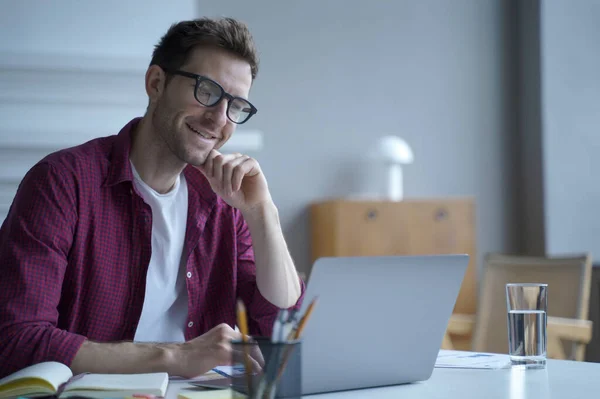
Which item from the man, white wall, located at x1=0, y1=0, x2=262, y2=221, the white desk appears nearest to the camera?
the white desk

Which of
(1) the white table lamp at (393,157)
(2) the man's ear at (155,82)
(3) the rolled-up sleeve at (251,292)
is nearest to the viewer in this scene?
(3) the rolled-up sleeve at (251,292)

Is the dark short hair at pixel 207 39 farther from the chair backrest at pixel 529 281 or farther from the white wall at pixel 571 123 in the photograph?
the white wall at pixel 571 123

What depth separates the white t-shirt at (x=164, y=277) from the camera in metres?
1.70

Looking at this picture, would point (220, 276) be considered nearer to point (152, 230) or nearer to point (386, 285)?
point (152, 230)

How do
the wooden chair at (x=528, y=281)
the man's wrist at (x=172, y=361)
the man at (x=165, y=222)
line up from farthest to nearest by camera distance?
the wooden chair at (x=528, y=281) < the man at (x=165, y=222) < the man's wrist at (x=172, y=361)

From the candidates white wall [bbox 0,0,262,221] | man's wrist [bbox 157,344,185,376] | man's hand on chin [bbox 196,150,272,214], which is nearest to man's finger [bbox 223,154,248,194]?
man's hand on chin [bbox 196,150,272,214]

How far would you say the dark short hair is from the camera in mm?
1768

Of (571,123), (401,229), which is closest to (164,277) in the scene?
(401,229)

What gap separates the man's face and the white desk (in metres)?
0.70

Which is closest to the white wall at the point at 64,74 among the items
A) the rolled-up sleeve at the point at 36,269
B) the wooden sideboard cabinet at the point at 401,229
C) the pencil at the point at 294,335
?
the rolled-up sleeve at the point at 36,269

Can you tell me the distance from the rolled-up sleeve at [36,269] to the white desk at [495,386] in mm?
264

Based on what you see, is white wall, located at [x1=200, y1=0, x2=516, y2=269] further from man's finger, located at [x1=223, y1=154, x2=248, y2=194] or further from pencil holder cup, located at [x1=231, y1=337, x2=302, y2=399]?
pencil holder cup, located at [x1=231, y1=337, x2=302, y2=399]

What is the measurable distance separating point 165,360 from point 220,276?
0.57 m

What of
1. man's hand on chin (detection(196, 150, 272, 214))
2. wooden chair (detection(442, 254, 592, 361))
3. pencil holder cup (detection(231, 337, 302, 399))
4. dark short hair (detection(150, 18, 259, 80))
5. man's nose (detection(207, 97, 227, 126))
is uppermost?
dark short hair (detection(150, 18, 259, 80))
